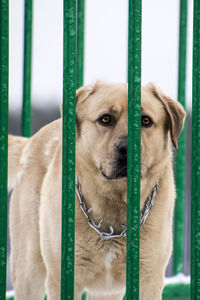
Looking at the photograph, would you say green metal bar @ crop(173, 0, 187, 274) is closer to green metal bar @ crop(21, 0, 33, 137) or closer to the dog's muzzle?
the dog's muzzle

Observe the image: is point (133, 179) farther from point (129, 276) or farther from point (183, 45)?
point (183, 45)

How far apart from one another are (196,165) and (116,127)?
3.00 feet

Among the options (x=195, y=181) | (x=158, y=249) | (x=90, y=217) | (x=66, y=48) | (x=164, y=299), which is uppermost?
(x=66, y=48)

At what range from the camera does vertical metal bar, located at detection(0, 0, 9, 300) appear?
1413 mm

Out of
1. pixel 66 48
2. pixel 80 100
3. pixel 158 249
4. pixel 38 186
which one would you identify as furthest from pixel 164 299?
pixel 66 48

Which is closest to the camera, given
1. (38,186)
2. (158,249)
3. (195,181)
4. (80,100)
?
(195,181)

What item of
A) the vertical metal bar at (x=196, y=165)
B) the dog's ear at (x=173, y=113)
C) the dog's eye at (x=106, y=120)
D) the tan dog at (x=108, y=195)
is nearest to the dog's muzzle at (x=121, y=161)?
the tan dog at (x=108, y=195)

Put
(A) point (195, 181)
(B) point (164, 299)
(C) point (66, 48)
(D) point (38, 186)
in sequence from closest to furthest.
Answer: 1. (C) point (66, 48)
2. (A) point (195, 181)
3. (D) point (38, 186)
4. (B) point (164, 299)

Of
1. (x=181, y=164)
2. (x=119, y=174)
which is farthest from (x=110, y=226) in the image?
(x=181, y=164)

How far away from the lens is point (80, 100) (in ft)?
8.44

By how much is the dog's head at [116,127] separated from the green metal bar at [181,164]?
444 mm

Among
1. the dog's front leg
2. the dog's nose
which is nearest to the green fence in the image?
the dog's nose

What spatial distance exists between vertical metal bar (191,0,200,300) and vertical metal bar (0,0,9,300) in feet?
2.07

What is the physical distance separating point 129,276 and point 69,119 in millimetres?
546
